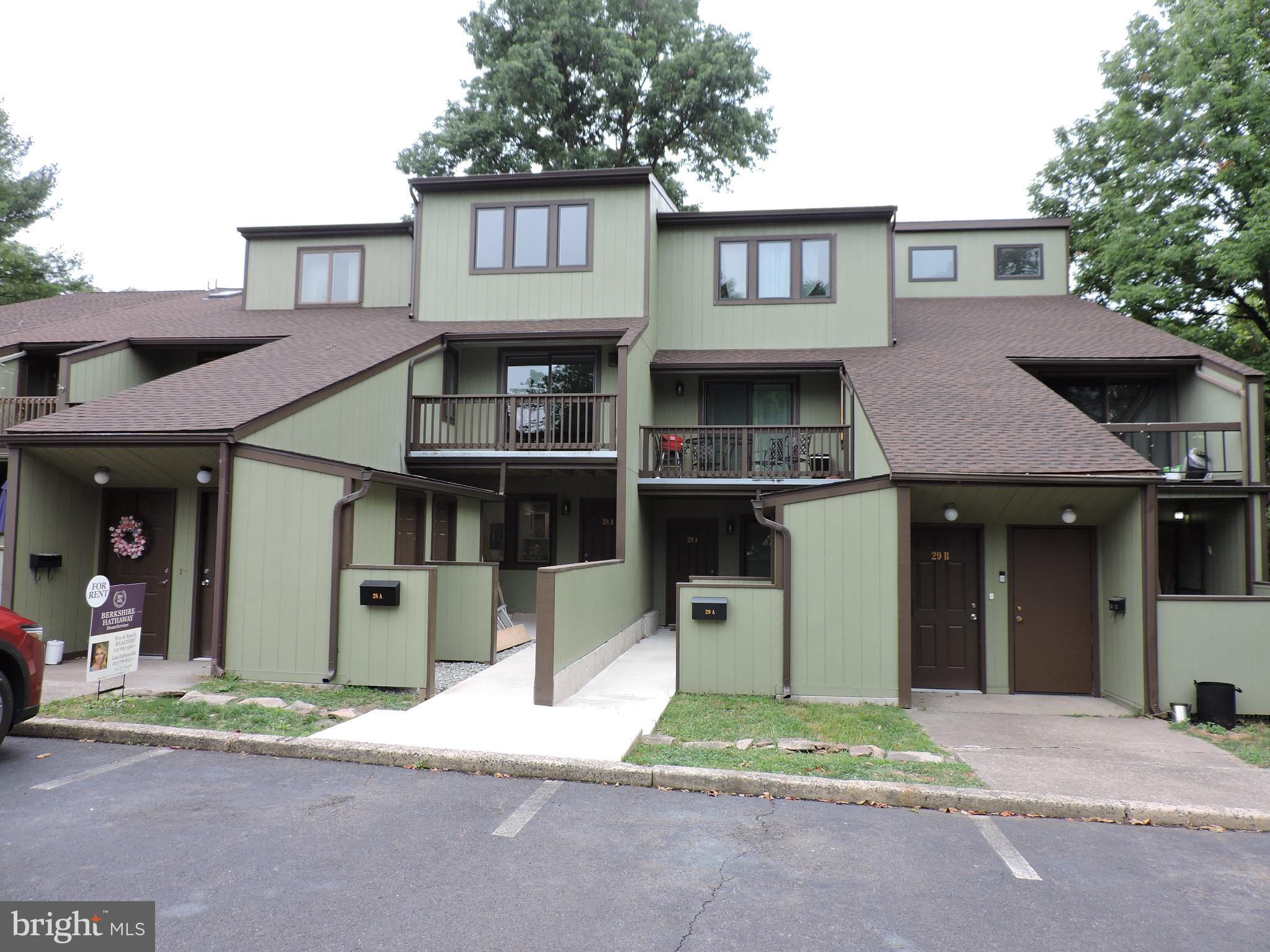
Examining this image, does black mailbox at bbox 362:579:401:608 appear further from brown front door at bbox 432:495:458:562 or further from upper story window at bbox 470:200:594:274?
upper story window at bbox 470:200:594:274

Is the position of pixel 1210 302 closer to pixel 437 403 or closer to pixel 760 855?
pixel 437 403

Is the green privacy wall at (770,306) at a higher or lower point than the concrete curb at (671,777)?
higher

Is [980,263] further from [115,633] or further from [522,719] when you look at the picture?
[115,633]

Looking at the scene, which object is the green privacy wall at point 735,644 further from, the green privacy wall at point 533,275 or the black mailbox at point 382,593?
the green privacy wall at point 533,275

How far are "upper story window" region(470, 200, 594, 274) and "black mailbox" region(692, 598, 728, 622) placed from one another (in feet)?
27.2

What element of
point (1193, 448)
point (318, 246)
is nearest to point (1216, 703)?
point (1193, 448)

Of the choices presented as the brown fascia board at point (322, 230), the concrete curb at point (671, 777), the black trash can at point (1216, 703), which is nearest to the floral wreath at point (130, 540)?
the concrete curb at point (671, 777)

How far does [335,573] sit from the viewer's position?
8602mm

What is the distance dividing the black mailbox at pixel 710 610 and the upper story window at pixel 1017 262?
13.9m

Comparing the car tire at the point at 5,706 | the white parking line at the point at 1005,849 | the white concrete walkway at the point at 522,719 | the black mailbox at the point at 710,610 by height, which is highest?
the black mailbox at the point at 710,610

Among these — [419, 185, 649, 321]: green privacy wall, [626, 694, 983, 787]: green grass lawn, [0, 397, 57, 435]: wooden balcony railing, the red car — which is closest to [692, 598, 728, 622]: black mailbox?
[626, 694, 983, 787]: green grass lawn

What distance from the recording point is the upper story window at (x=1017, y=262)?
18609 millimetres

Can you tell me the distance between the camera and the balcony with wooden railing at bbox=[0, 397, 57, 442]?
14742 mm

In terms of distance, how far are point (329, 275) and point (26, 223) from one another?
19458 millimetres
